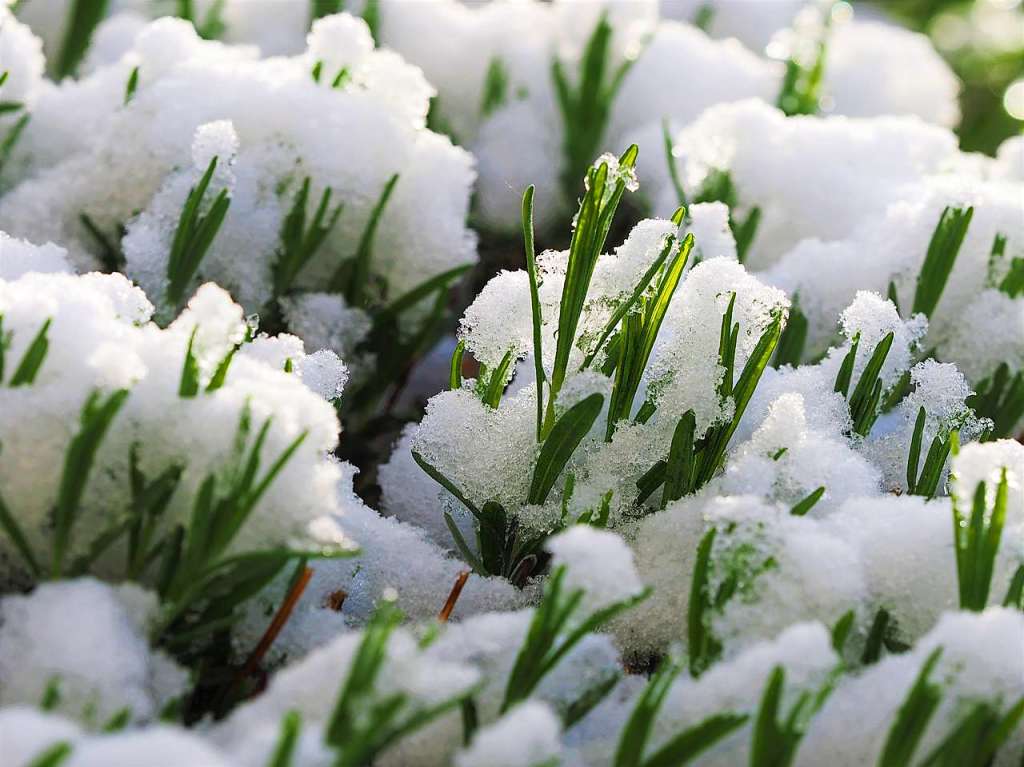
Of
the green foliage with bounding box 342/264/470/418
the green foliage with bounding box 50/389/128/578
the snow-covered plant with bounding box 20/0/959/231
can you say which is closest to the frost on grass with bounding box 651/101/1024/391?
the snow-covered plant with bounding box 20/0/959/231

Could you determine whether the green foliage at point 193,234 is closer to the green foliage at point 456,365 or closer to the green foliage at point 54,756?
the green foliage at point 456,365

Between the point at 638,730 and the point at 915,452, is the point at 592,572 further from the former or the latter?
the point at 915,452

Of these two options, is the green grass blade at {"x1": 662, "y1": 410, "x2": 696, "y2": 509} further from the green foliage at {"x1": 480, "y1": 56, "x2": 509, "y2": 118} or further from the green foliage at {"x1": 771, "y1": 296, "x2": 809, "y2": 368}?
the green foliage at {"x1": 480, "y1": 56, "x2": 509, "y2": 118}

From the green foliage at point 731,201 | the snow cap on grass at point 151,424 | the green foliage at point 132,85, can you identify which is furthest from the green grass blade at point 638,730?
the green foliage at point 132,85

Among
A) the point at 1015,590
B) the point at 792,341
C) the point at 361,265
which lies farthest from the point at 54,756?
the point at 792,341

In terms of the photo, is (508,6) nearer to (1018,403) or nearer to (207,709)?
(1018,403)

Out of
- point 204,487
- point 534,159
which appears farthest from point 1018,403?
point 204,487
